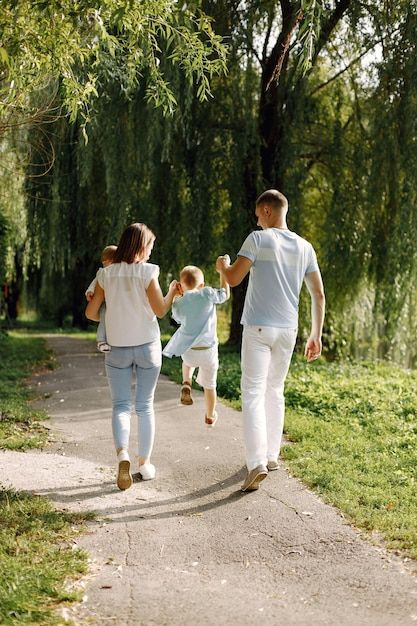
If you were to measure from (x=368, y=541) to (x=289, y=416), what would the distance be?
3969 millimetres

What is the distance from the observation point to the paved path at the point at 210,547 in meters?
3.52

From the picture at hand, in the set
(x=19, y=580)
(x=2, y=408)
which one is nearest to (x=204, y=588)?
(x=19, y=580)

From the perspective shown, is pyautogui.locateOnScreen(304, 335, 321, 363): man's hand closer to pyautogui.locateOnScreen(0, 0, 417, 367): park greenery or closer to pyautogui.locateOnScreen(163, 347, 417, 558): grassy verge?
pyautogui.locateOnScreen(163, 347, 417, 558): grassy verge

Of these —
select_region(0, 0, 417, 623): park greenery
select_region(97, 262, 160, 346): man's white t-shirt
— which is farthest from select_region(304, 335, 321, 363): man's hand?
select_region(0, 0, 417, 623): park greenery

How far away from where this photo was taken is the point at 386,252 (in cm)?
1270

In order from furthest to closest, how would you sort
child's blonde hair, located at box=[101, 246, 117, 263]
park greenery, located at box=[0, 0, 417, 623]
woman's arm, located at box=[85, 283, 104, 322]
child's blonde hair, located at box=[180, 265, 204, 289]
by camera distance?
park greenery, located at box=[0, 0, 417, 623] < child's blonde hair, located at box=[180, 265, 204, 289] < child's blonde hair, located at box=[101, 246, 117, 263] < woman's arm, located at box=[85, 283, 104, 322]

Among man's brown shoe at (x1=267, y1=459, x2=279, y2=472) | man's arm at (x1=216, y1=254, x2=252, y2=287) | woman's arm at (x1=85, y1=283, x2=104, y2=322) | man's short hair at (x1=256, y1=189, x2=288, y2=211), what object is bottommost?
man's brown shoe at (x1=267, y1=459, x2=279, y2=472)

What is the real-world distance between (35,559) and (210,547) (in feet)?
3.21

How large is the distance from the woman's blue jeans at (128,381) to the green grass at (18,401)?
64.4 inches

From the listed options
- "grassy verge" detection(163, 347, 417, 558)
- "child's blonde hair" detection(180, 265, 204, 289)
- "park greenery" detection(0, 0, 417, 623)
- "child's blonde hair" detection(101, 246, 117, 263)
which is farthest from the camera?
"park greenery" detection(0, 0, 417, 623)

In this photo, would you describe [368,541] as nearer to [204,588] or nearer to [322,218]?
[204,588]

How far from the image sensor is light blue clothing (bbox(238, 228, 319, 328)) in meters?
5.41

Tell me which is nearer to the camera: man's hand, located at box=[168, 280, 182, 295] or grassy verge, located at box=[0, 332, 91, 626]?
grassy verge, located at box=[0, 332, 91, 626]

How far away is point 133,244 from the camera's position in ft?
17.7
